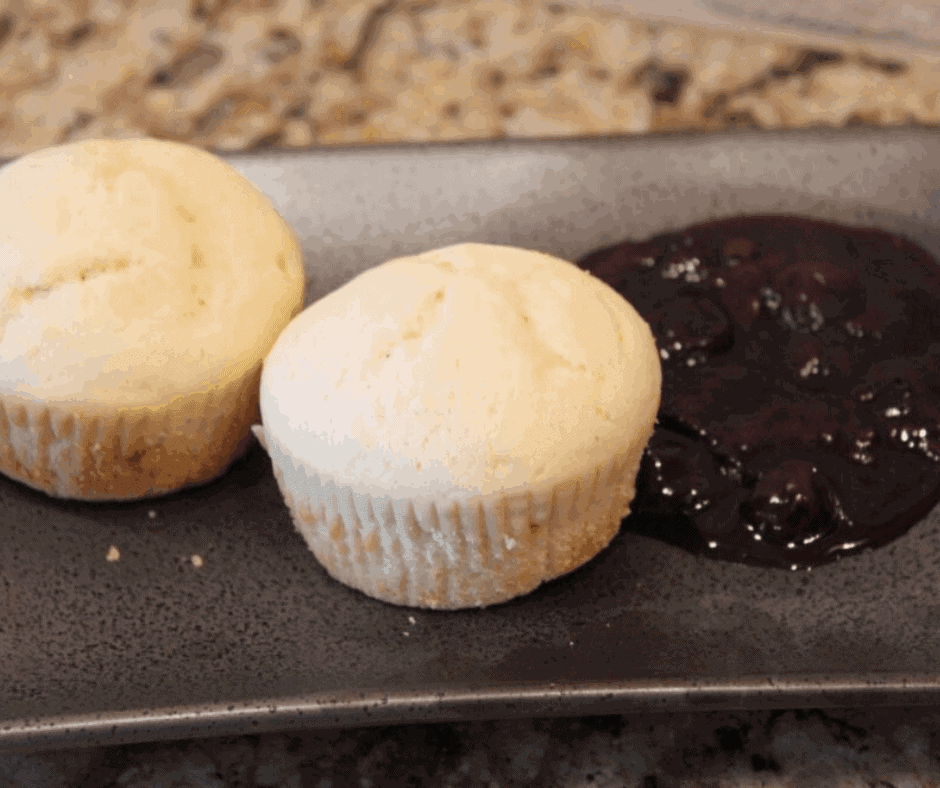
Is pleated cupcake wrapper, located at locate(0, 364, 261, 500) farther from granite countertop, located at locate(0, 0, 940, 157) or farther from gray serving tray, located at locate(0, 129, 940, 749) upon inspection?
granite countertop, located at locate(0, 0, 940, 157)

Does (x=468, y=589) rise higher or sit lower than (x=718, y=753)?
higher

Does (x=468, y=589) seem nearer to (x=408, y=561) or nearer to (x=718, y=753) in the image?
(x=408, y=561)

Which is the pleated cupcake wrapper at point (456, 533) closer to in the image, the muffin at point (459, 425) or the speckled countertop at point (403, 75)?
the muffin at point (459, 425)

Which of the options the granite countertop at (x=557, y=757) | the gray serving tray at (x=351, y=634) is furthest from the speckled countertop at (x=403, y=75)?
the granite countertop at (x=557, y=757)

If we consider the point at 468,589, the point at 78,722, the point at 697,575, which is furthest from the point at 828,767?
the point at 78,722

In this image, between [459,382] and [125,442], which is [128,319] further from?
[459,382]

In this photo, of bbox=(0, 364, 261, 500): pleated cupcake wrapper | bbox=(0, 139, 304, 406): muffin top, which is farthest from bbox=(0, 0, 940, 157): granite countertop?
bbox=(0, 364, 261, 500): pleated cupcake wrapper
